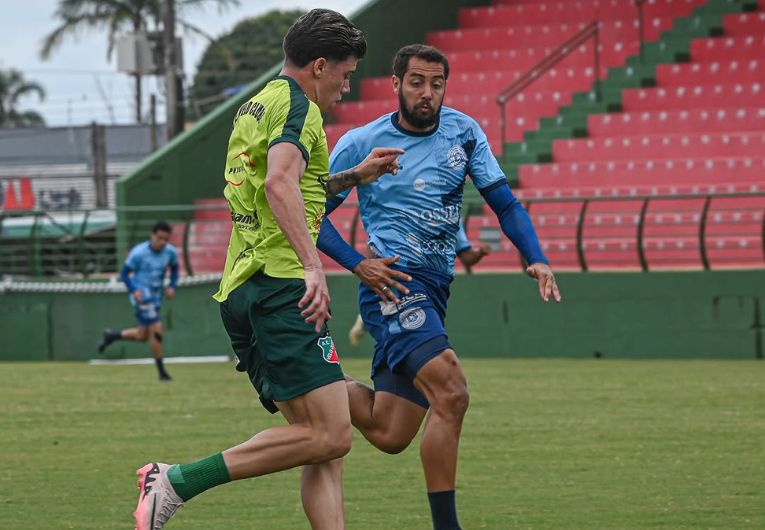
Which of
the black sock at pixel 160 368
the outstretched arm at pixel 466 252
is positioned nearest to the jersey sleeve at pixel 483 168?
the outstretched arm at pixel 466 252

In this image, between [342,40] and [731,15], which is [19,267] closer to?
[731,15]

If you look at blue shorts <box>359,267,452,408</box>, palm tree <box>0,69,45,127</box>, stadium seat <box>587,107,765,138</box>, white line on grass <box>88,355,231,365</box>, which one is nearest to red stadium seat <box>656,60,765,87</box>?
stadium seat <box>587,107,765,138</box>

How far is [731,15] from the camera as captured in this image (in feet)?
90.2

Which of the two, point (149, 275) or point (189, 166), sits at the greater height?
point (149, 275)

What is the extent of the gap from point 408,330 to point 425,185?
728mm

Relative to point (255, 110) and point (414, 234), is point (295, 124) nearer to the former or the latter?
point (255, 110)

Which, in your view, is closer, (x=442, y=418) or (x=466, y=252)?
(x=442, y=418)

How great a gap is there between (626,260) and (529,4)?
11.5 m

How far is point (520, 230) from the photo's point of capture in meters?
7.62

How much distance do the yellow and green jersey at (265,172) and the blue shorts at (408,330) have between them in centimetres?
138

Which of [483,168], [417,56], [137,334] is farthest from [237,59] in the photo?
[483,168]

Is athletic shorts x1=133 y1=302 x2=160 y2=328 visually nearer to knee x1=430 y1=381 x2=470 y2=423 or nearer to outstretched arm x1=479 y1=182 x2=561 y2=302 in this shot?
outstretched arm x1=479 y1=182 x2=561 y2=302

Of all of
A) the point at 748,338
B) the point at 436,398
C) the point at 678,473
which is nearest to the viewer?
the point at 436,398

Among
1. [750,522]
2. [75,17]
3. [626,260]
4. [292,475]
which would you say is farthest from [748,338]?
[75,17]
